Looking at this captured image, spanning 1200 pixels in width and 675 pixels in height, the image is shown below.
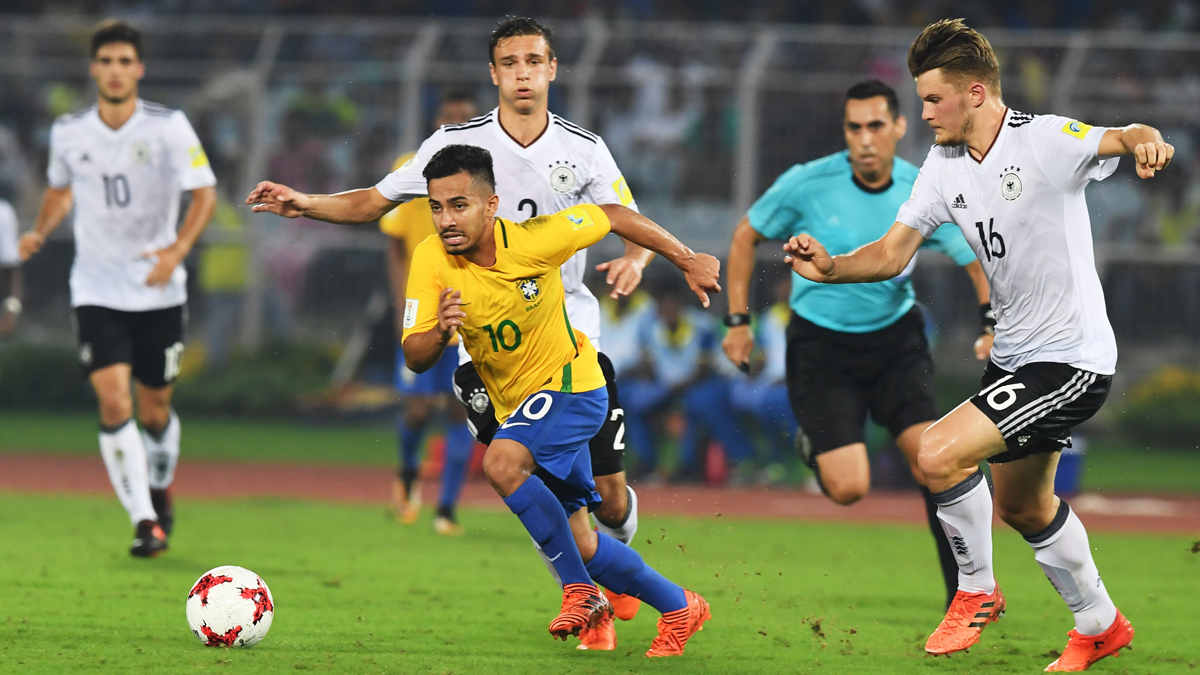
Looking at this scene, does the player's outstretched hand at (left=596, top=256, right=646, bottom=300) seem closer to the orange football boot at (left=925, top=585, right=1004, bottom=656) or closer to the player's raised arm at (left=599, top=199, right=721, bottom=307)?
the player's raised arm at (left=599, top=199, right=721, bottom=307)

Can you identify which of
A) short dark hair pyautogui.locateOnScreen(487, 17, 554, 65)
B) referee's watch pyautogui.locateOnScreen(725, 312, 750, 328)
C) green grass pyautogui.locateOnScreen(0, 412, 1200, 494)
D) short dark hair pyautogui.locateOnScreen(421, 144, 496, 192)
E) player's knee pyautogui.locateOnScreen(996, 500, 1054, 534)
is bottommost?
green grass pyautogui.locateOnScreen(0, 412, 1200, 494)

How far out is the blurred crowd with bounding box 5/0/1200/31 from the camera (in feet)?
65.2

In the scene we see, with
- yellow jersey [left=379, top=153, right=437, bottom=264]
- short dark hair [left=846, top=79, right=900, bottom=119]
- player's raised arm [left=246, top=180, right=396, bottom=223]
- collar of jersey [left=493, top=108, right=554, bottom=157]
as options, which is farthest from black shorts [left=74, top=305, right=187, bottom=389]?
short dark hair [left=846, top=79, right=900, bottom=119]

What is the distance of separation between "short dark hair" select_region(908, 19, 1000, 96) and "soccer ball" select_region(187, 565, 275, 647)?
3.29 m

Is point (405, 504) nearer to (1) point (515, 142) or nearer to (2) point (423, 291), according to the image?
(1) point (515, 142)

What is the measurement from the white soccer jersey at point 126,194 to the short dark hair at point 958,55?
451 cm

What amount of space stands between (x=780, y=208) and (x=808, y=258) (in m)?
1.78

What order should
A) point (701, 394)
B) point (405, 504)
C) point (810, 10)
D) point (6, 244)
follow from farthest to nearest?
point (810, 10)
point (701, 394)
point (6, 244)
point (405, 504)

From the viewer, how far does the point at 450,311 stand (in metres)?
4.95

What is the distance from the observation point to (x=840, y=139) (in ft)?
47.6

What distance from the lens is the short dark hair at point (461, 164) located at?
5266mm

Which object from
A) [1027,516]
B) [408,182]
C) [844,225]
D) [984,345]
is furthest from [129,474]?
[1027,516]

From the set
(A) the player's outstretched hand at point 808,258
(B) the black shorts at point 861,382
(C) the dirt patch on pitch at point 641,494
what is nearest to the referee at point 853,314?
(B) the black shorts at point 861,382

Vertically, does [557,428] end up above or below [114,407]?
above
